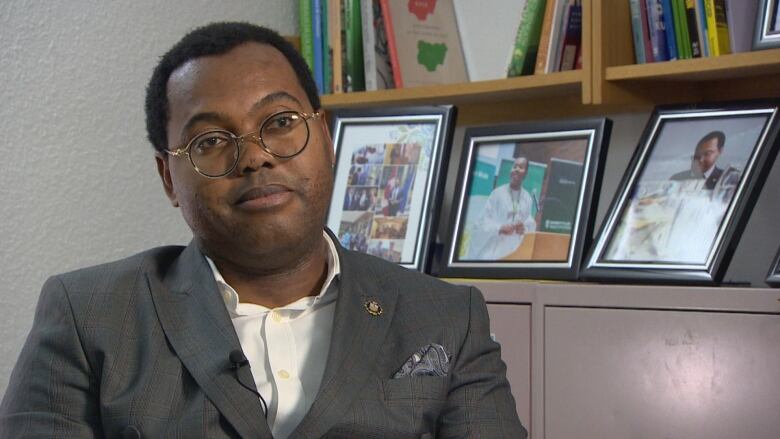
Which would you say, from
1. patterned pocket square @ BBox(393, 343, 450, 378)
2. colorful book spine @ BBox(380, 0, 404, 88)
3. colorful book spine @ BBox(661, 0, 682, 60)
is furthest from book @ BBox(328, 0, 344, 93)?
patterned pocket square @ BBox(393, 343, 450, 378)

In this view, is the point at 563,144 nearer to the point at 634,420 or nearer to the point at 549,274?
the point at 549,274

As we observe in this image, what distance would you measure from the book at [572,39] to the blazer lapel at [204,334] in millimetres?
1068

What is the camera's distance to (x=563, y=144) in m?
2.18

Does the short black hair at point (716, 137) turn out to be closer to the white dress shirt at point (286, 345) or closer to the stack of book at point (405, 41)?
the stack of book at point (405, 41)

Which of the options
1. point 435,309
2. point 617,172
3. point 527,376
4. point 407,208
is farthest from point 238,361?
point 617,172

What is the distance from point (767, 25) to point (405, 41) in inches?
34.4

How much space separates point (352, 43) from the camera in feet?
8.26

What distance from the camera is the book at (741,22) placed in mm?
1950

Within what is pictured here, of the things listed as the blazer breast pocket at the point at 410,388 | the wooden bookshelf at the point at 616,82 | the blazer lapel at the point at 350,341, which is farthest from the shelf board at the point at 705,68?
the blazer breast pocket at the point at 410,388

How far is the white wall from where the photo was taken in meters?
2.24

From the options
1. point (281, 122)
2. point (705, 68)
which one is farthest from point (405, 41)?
point (281, 122)

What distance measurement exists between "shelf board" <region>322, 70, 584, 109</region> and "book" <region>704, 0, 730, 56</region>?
26cm

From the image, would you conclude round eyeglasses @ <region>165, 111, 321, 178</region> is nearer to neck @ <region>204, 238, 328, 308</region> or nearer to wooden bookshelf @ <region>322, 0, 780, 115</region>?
neck @ <region>204, 238, 328, 308</region>

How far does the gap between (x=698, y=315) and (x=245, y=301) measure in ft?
2.63
